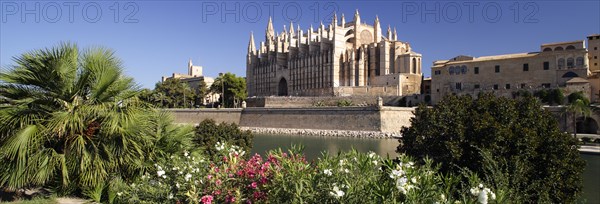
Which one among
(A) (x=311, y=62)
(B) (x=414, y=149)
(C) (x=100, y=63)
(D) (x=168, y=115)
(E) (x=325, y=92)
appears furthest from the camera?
(A) (x=311, y=62)

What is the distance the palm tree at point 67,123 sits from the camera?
5086mm

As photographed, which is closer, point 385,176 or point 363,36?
point 385,176

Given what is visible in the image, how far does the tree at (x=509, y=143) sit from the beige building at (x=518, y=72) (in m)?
26.5

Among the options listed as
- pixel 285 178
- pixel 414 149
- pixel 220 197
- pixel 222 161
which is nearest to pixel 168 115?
pixel 222 161

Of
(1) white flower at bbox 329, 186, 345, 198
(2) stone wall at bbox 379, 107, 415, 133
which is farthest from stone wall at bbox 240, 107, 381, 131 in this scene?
(1) white flower at bbox 329, 186, 345, 198

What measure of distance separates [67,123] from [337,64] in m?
54.7

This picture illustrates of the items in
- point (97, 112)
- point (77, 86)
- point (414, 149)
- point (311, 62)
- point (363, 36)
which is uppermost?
point (363, 36)

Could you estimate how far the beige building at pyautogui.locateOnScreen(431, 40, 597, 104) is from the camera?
119 ft

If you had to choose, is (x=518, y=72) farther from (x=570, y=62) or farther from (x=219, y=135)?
(x=219, y=135)

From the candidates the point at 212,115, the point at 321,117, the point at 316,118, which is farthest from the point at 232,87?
the point at 321,117

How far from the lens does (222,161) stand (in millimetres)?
5266

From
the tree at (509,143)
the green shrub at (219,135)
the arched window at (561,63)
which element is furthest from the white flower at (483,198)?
the arched window at (561,63)

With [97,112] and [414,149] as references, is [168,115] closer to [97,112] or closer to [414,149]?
[97,112]

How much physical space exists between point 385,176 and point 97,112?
403 centimetres
